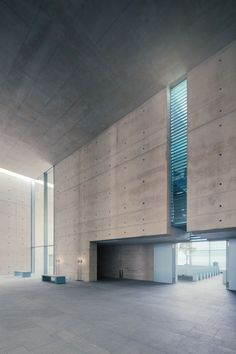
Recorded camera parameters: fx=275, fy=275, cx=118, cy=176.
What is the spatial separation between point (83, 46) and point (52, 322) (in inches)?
354

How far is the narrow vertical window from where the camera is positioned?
11.1 meters

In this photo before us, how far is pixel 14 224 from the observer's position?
26.1 meters

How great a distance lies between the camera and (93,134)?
16547 mm

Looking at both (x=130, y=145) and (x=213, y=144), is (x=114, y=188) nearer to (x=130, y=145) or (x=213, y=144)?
(x=130, y=145)

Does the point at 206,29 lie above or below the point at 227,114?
above

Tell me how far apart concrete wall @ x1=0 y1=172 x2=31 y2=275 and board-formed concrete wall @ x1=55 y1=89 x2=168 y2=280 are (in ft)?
23.8

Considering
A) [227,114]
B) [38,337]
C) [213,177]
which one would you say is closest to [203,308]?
[213,177]

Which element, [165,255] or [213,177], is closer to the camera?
[213,177]

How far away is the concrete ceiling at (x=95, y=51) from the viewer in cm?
847

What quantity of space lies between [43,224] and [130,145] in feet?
47.0

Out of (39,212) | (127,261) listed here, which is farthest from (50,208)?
(127,261)

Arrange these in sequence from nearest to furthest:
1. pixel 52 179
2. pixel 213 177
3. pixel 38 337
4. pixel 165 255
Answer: pixel 38 337, pixel 213 177, pixel 165 255, pixel 52 179

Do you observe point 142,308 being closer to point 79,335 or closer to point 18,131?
point 79,335

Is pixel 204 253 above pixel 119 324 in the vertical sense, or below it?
below
